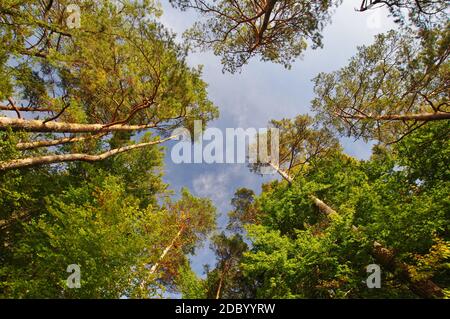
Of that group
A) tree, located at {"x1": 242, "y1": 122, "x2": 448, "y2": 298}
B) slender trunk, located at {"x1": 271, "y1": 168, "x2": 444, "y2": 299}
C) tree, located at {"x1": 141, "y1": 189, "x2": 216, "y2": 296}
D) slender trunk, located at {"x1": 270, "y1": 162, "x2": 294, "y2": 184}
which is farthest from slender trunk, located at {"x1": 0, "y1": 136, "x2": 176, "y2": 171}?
slender trunk, located at {"x1": 271, "y1": 168, "x2": 444, "y2": 299}

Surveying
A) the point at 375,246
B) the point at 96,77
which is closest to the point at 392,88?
the point at 375,246

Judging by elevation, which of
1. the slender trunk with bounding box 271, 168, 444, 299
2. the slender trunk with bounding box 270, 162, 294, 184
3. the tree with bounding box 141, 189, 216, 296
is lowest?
the slender trunk with bounding box 271, 168, 444, 299

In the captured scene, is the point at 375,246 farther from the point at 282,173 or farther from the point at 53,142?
the point at 53,142

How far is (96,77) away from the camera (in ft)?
37.4

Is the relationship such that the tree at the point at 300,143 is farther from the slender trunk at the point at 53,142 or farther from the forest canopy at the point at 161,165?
the slender trunk at the point at 53,142

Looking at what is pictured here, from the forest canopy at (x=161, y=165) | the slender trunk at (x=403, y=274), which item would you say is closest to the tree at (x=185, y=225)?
the forest canopy at (x=161, y=165)

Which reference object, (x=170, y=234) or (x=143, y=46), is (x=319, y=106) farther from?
(x=170, y=234)

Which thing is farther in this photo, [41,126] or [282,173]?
[282,173]

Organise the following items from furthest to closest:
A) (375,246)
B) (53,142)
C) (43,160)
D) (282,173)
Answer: (282,173) < (53,142) < (43,160) < (375,246)

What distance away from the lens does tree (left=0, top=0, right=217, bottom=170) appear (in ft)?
33.4

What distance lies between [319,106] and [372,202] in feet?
15.8

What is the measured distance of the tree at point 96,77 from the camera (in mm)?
10172

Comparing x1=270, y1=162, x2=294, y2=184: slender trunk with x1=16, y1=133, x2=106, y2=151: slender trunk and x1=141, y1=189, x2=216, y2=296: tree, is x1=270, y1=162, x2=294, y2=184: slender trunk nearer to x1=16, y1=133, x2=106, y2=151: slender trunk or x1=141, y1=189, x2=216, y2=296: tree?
x1=141, y1=189, x2=216, y2=296: tree
